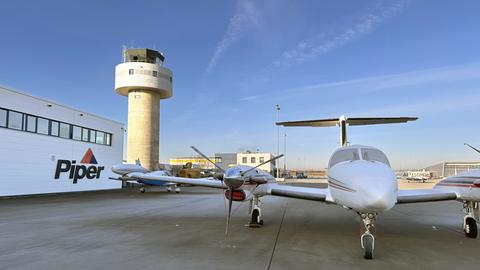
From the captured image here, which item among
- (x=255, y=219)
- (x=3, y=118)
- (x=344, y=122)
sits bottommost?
(x=255, y=219)

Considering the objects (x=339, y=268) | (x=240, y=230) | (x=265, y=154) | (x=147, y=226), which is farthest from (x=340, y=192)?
(x=265, y=154)

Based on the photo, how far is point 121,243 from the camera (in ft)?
28.5

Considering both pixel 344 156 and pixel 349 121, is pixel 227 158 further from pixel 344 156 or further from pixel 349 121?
pixel 344 156

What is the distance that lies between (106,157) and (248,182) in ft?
93.9

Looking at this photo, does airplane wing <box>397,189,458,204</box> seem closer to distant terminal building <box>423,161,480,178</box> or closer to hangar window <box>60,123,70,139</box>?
distant terminal building <box>423,161,480,178</box>

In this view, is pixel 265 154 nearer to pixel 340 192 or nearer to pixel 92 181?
pixel 92 181

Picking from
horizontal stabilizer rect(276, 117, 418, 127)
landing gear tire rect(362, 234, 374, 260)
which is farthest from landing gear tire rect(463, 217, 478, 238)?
landing gear tire rect(362, 234, 374, 260)

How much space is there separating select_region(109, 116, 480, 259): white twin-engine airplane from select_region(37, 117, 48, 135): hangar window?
1762cm

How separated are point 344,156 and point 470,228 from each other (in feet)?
14.3

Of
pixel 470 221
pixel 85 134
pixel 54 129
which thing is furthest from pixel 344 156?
pixel 85 134

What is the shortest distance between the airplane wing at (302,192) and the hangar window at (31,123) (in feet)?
72.2

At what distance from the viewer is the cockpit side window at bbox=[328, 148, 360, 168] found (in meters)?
8.61

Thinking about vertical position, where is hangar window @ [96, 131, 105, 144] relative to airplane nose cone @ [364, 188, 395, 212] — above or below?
above

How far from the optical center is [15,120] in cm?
2395
